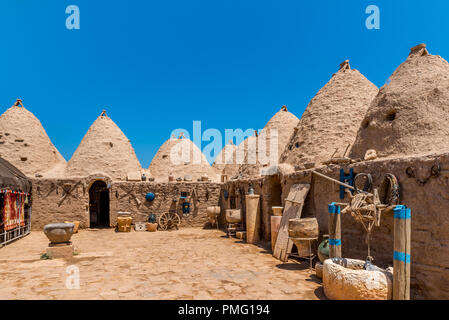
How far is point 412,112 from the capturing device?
803 cm

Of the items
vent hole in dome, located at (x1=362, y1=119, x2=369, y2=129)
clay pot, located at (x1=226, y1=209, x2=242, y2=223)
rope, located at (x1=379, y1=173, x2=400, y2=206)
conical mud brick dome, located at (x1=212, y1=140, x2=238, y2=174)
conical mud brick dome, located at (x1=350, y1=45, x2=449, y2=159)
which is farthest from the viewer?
conical mud brick dome, located at (x1=212, y1=140, x2=238, y2=174)

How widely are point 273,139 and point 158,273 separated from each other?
11916 millimetres

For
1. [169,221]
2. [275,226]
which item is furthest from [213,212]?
[275,226]

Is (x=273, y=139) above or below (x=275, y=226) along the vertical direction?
above

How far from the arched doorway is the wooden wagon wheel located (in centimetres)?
356

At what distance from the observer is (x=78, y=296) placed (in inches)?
194

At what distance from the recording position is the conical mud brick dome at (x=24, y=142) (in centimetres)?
1781

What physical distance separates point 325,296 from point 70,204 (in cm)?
1321

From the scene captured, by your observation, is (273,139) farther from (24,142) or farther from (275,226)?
(24,142)

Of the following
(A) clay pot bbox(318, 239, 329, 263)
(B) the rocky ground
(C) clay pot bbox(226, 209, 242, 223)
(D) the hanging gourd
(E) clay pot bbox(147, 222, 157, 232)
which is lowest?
(E) clay pot bbox(147, 222, 157, 232)

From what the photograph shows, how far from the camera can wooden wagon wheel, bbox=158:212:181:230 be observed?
1428 centimetres

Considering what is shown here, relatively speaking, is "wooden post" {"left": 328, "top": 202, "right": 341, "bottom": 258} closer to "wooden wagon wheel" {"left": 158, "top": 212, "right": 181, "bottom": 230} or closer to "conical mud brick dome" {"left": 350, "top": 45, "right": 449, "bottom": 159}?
"conical mud brick dome" {"left": 350, "top": 45, "right": 449, "bottom": 159}

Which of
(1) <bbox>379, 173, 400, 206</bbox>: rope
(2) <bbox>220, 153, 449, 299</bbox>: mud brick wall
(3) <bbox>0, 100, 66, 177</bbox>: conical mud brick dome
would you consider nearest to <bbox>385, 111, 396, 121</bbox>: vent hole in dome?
(2) <bbox>220, 153, 449, 299</bbox>: mud brick wall
